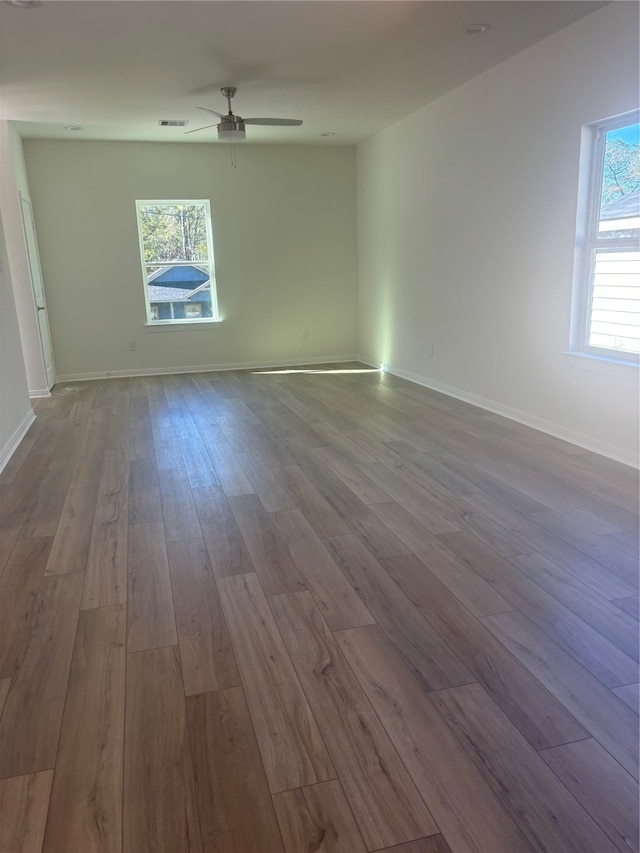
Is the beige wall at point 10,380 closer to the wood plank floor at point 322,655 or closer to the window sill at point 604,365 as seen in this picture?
the wood plank floor at point 322,655

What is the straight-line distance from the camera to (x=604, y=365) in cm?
380

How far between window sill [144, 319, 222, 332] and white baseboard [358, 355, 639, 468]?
8.18 feet

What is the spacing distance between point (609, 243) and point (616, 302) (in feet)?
1.22

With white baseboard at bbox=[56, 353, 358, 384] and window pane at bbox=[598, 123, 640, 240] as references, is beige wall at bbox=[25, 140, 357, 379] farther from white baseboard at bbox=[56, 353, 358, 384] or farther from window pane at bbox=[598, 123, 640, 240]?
window pane at bbox=[598, 123, 640, 240]

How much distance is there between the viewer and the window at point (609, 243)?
3.60 metres

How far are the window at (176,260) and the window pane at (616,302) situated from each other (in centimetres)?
473

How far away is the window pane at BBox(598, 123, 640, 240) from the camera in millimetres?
3553

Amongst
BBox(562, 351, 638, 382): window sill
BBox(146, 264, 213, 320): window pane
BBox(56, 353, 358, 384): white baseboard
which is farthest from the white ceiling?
BBox(56, 353, 358, 384): white baseboard

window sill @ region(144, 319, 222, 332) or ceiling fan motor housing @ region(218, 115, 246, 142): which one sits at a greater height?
ceiling fan motor housing @ region(218, 115, 246, 142)

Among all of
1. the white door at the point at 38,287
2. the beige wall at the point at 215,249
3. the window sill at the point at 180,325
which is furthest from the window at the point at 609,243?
the white door at the point at 38,287

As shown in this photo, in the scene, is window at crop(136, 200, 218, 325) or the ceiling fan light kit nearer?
the ceiling fan light kit

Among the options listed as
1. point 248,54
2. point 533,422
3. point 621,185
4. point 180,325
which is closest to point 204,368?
point 180,325

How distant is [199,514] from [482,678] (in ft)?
5.79

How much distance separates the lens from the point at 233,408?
5.48 meters
